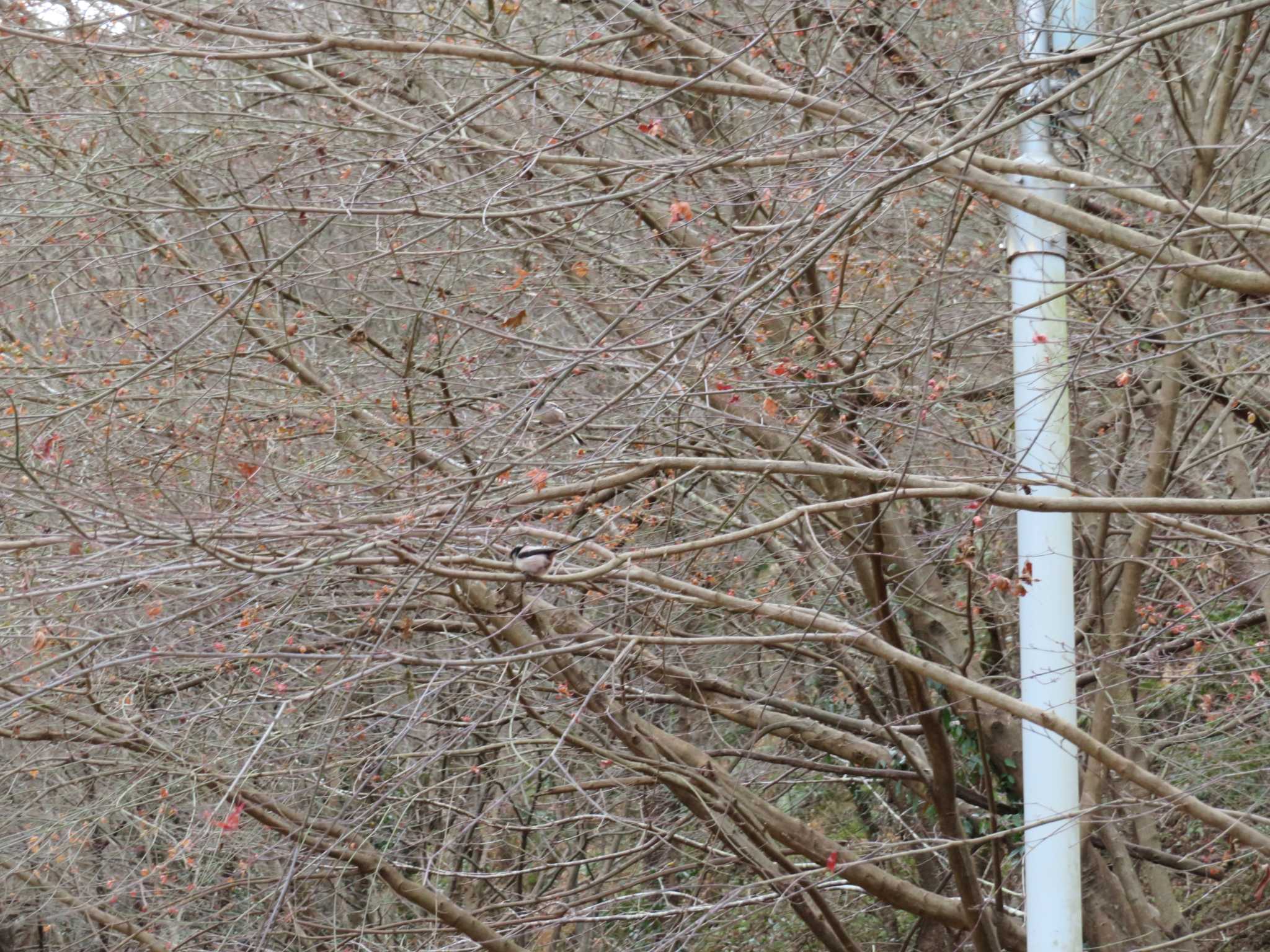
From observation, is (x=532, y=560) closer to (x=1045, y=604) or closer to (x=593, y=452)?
(x=593, y=452)

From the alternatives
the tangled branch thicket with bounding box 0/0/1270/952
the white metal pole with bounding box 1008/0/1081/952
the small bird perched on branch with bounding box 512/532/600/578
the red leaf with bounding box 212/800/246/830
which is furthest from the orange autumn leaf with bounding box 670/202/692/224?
the red leaf with bounding box 212/800/246/830

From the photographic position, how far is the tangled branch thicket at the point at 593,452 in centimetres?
428

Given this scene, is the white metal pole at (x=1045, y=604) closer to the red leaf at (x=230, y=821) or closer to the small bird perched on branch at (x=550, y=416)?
the small bird perched on branch at (x=550, y=416)

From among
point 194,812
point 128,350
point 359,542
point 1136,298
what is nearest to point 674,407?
point 359,542

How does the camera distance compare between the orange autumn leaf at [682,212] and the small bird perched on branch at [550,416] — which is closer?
the small bird perched on branch at [550,416]

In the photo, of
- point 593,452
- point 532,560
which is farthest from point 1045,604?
point 532,560

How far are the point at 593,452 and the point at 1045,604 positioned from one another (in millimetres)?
1722

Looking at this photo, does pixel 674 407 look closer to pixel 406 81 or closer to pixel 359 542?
pixel 359 542

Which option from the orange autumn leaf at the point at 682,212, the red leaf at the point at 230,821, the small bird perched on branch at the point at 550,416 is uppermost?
the orange autumn leaf at the point at 682,212

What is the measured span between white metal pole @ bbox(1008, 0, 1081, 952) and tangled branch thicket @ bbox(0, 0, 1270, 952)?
13 cm

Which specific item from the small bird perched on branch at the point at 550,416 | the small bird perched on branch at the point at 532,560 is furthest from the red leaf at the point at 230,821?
the small bird perched on branch at the point at 550,416

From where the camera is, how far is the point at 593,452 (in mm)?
4566

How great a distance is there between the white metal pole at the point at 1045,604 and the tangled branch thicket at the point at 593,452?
129 millimetres

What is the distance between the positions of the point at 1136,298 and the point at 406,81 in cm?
358
